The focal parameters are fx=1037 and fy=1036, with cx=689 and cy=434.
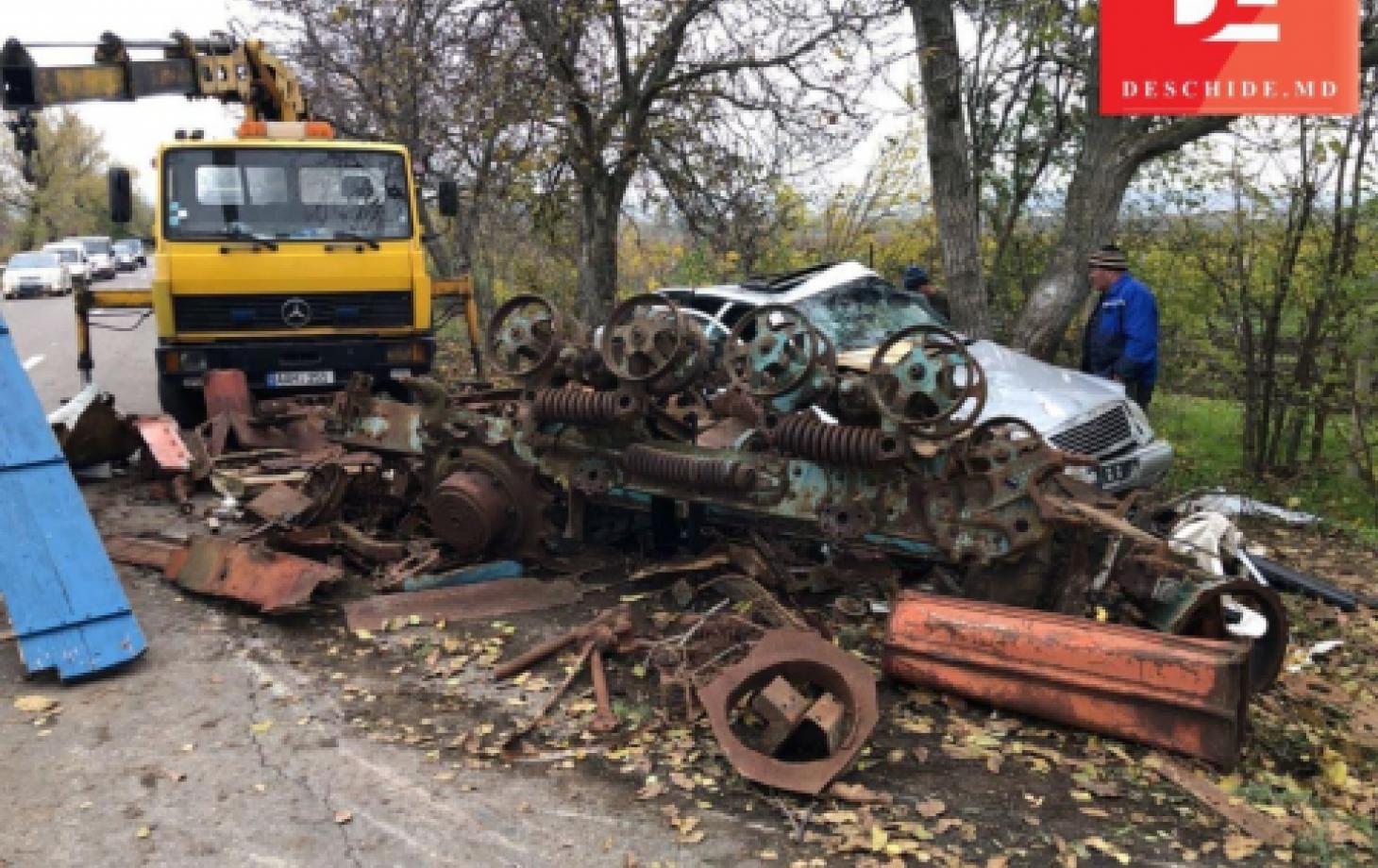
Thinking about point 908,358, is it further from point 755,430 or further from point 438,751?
point 438,751

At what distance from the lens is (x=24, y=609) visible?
474cm

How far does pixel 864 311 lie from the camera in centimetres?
792

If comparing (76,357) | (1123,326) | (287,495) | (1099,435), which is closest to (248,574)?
(287,495)

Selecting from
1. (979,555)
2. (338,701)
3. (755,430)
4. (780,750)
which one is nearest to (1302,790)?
(979,555)

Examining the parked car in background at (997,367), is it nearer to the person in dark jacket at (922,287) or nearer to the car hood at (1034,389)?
the car hood at (1034,389)

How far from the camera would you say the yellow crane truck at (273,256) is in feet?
29.7

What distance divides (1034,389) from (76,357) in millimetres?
16020

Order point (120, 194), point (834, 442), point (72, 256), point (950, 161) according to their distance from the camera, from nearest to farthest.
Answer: point (834, 442)
point (950, 161)
point (120, 194)
point (72, 256)

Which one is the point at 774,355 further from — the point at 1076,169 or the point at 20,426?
the point at 1076,169

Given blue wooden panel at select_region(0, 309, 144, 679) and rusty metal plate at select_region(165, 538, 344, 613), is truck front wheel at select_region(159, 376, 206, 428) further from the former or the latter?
blue wooden panel at select_region(0, 309, 144, 679)

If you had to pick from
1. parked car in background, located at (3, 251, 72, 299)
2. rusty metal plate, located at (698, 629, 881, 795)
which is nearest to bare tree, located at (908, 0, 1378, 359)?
rusty metal plate, located at (698, 629, 881, 795)

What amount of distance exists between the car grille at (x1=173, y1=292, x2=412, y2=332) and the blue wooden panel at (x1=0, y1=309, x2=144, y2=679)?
12.5 feet

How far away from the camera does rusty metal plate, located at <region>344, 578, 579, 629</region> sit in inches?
213

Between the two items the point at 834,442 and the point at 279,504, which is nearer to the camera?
the point at 834,442
